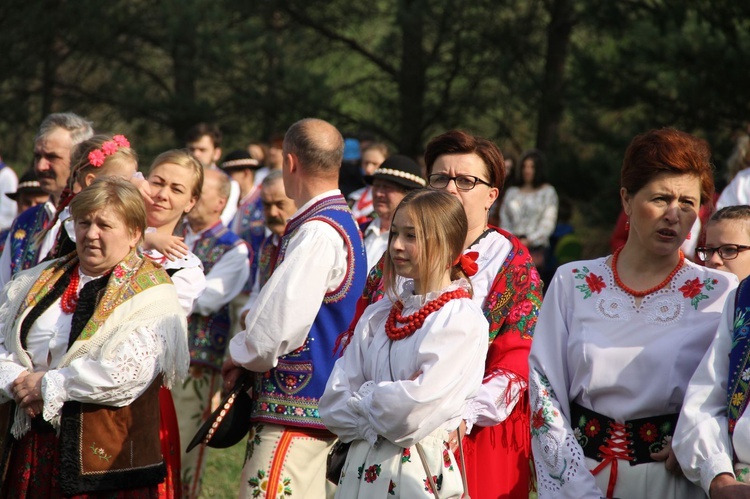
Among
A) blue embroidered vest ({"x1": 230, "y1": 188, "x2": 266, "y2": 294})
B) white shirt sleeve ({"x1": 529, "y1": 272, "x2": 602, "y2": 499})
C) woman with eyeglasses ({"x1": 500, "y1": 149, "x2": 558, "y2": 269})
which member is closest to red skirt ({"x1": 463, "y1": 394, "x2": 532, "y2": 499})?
white shirt sleeve ({"x1": 529, "y1": 272, "x2": 602, "y2": 499})

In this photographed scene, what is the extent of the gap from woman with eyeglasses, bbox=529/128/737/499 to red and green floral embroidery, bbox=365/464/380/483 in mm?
555

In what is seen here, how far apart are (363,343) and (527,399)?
86cm

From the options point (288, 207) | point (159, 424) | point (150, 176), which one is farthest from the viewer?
point (288, 207)

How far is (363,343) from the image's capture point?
361 centimetres

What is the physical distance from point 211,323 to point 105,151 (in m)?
1.52

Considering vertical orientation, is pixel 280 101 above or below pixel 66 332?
above

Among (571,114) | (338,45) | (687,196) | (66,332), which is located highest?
(338,45)

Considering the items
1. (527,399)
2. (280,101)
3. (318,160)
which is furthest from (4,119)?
(527,399)

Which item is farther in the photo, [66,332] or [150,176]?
[150,176]

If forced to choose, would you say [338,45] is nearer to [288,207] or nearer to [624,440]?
[288,207]

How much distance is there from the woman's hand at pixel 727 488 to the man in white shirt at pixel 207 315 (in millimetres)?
3561

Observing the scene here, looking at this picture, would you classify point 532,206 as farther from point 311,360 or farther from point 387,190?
point 311,360

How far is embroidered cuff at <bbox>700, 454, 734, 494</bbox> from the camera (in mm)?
3031

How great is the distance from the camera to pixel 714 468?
3.04 meters
